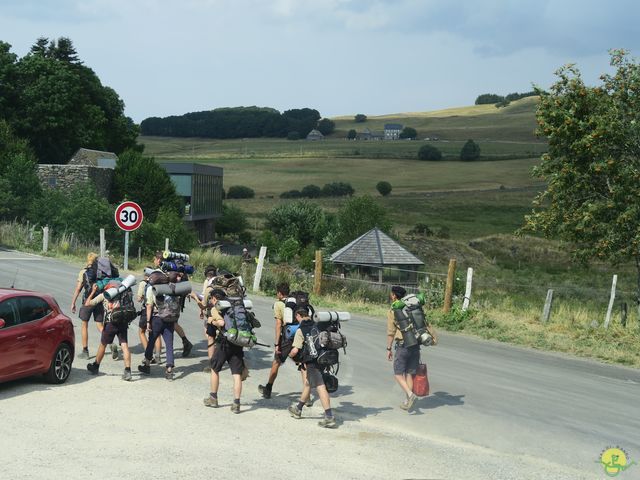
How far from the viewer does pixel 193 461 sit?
32.1ft

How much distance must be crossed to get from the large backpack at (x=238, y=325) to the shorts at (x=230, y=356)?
0.23m

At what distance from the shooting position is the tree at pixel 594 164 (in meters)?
26.4

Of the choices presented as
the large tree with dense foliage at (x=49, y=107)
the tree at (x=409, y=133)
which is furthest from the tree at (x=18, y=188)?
the tree at (x=409, y=133)

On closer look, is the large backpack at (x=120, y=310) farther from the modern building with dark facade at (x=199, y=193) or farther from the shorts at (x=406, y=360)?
the modern building with dark facade at (x=199, y=193)

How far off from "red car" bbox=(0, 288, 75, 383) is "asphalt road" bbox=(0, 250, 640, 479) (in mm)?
337

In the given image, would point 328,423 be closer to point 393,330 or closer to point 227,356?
point 227,356

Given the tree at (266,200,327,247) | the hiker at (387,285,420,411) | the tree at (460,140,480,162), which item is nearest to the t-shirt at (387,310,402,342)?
the hiker at (387,285,420,411)

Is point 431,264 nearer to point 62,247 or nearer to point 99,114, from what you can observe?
point 99,114

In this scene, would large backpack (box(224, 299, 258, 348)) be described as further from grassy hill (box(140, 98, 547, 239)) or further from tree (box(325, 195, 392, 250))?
grassy hill (box(140, 98, 547, 239))

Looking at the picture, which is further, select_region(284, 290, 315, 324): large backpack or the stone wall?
the stone wall

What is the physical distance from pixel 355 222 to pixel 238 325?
61.7m

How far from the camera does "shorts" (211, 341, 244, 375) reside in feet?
40.1

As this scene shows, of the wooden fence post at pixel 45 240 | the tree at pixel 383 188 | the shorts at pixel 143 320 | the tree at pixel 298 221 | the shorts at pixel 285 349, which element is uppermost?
the shorts at pixel 285 349

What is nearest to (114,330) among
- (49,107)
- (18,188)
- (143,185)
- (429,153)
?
(18,188)
